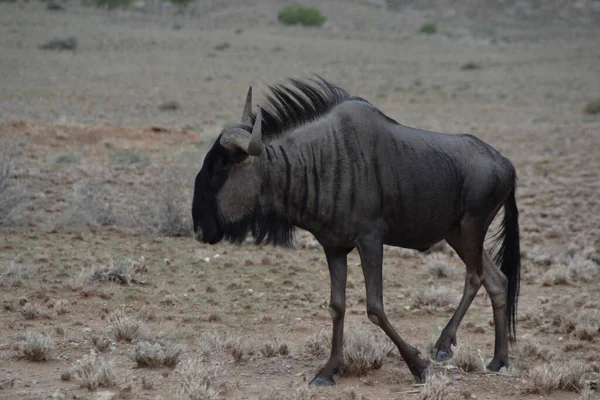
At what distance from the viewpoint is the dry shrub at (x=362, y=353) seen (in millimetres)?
6258

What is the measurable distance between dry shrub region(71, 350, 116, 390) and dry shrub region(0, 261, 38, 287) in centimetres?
284

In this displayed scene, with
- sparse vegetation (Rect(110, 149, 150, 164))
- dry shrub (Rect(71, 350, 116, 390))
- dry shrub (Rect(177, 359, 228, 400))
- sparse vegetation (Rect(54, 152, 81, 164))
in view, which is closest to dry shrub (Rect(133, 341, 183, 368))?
dry shrub (Rect(177, 359, 228, 400))

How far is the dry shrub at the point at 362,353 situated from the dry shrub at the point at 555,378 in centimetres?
113

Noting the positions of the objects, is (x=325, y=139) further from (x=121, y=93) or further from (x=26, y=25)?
(x=26, y=25)

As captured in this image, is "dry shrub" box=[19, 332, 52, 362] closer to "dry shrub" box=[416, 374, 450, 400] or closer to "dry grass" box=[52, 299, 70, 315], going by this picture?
"dry grass" box=[52, 299, 70, 315]

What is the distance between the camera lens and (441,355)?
267 inches

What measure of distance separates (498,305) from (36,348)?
145 inches

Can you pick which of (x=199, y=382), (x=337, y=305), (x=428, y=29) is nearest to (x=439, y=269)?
(x=337, y=305)

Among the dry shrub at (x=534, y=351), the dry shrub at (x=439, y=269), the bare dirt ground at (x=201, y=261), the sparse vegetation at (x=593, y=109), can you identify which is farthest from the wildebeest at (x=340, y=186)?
the sparse vegetation at (x=593, y=109)

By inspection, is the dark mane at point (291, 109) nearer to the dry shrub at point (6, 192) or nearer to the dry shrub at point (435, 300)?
the dry shrub at point (435, 300)

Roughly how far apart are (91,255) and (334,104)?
4464mm

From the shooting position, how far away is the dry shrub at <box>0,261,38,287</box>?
8.31 m

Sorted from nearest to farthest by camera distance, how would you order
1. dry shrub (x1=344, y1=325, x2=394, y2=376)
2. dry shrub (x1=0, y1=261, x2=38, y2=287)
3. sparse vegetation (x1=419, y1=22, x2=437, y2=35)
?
dry shrub (x1=344, y1=325, x2=394, y2=376), dry shrub (x1=0, y1=261, x2=38, y2=287), sparse vegetation (x1=419, y1=22, x2=437, y2=35)

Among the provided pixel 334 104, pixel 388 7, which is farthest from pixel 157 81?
pixel 388 7
